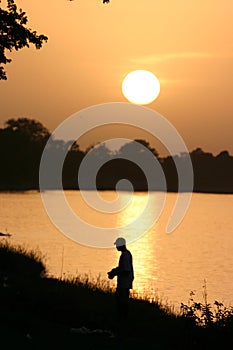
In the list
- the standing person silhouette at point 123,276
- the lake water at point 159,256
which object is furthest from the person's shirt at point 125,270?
the lake water at point 159,256

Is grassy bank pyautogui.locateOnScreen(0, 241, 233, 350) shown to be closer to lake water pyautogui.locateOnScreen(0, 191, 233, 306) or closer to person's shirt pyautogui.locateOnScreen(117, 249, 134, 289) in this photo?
person's shirt pyautogui.locateOnScreen(117, 249, 134, 289)

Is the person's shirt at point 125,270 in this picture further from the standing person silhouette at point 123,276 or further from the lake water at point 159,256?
the lake water at point 159,256

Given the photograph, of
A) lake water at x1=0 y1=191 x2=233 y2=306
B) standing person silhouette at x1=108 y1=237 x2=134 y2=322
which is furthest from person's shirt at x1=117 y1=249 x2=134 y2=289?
lake water at x1=0 y1=191 x2=233 y2=306

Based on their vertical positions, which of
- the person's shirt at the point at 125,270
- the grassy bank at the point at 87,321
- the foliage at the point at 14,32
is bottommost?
the grassy bank at the point at 87,321

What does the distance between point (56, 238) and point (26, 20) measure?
42.6 m

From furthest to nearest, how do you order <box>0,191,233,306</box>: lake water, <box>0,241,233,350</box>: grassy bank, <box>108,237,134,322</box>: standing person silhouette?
1. <box>0,191,233,306</box>: lake water
2. <box>108,237,134,322</box>: standing person silhouette
3. <box>0,241,233,350</box>: grassy bank

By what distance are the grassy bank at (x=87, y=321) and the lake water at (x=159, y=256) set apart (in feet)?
32.1

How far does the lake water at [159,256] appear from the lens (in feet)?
141

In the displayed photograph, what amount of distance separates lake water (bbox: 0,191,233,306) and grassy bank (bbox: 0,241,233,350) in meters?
9.77

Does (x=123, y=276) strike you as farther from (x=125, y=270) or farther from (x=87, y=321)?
(x=87, y=321)

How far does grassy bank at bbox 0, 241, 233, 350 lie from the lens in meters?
17.2

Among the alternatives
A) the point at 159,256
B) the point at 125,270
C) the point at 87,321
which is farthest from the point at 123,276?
the point at 159,256

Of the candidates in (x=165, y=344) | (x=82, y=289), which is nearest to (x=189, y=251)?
(x=82, y=289)

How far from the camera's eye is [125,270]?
21125 mm
